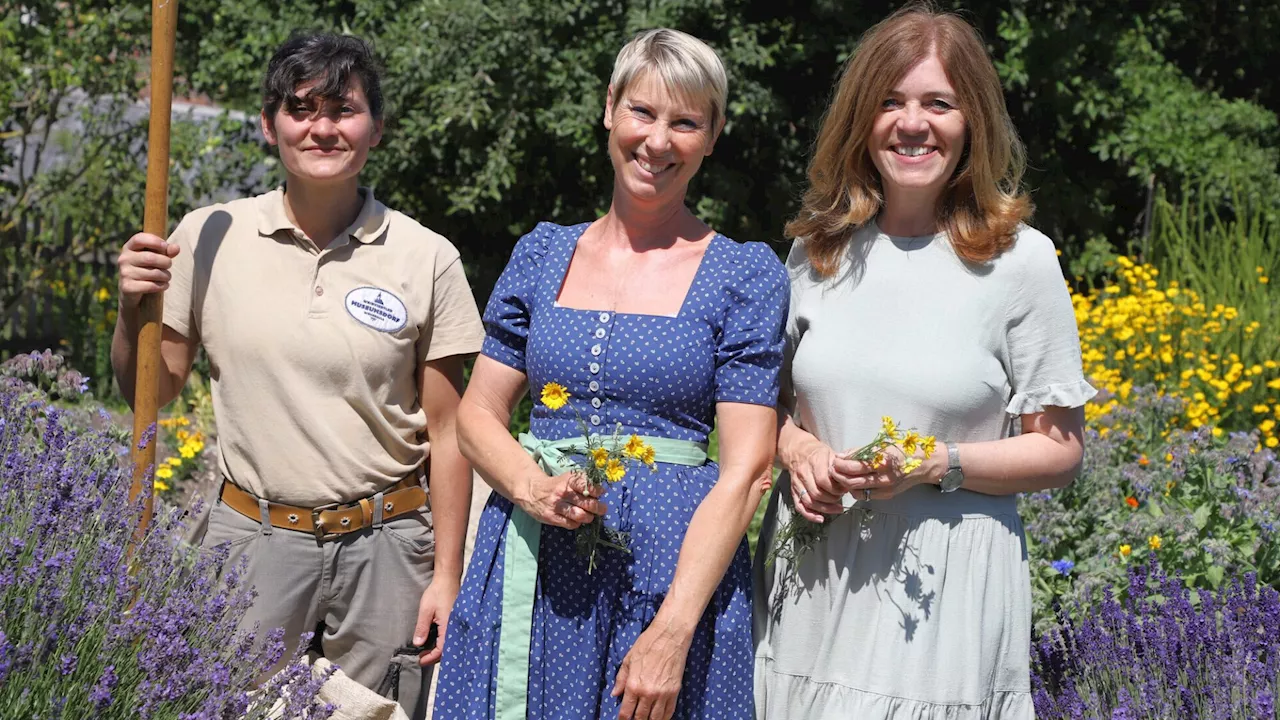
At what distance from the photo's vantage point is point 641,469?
2.45 m

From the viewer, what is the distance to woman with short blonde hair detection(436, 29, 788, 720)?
7.86 feet

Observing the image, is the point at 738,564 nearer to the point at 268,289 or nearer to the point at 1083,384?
the point at 1083,384

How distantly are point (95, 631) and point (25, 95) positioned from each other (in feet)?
22.7

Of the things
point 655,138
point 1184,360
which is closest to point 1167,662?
point 655,138

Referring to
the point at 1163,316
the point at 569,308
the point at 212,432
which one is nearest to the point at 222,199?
the point at 212,432

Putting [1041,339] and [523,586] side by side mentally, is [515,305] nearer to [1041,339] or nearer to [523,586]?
[523,586]

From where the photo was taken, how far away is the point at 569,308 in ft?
8.18

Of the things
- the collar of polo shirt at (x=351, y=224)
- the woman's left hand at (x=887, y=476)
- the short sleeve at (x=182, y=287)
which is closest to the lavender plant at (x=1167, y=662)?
the woman's left hand at (x=887, y=476)

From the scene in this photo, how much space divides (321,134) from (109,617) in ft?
3.58

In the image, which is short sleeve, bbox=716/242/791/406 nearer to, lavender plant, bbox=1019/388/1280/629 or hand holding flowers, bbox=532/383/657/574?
hand holding flowers, bbox=532/383/657/574

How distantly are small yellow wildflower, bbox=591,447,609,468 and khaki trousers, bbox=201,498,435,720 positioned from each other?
2.64ft

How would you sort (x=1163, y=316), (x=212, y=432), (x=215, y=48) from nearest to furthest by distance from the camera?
1. (x=1163, y=316)
2. (x=212, y=432)
3. (x=215, y=48)

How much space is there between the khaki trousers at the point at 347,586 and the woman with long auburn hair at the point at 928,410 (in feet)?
2.64

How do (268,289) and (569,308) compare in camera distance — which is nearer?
(569,308)
